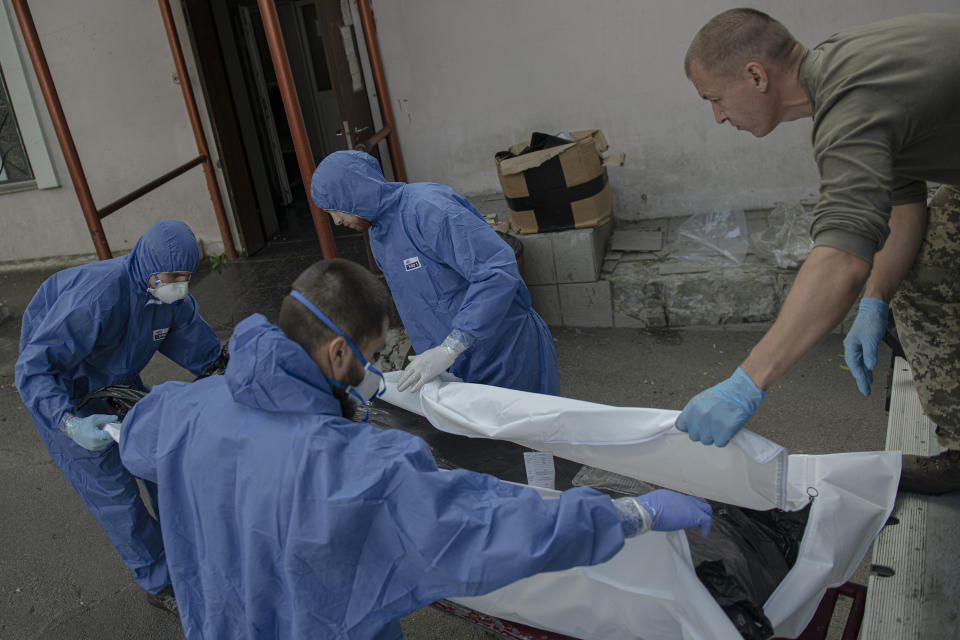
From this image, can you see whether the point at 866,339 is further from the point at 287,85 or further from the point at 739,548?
the point at 287,85

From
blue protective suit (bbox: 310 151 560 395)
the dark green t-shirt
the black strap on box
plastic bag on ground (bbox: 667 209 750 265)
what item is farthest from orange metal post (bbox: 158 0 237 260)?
the dark green t-shirt

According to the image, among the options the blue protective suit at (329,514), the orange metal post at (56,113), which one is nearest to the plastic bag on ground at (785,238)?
the blue protective suit at (329,514)

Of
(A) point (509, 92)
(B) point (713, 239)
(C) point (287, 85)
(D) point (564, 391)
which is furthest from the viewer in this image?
(A) point (509, 92)

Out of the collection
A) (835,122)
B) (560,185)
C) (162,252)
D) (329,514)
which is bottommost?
(560,185)

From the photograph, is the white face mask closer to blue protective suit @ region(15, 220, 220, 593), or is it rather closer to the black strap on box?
blue protective suit @ region(15, 220, 220, 593)

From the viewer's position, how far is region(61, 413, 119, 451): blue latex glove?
2.31 metres

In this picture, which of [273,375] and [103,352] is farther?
[103,352]

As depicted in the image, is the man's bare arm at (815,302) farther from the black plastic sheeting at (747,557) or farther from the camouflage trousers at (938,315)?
the camouflage trousers at (938,315)

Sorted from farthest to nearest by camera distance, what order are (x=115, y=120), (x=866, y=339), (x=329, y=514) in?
(x=115, y=120) < (x=866, y=339) < (x=329, y=514)

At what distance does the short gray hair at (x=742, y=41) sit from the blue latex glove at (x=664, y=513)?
3.28 ft

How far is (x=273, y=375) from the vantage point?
1.33 m

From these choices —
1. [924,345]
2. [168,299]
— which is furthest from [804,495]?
[168,299]

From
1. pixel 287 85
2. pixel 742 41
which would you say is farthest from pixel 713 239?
pixel 742 41

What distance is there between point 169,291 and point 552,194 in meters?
2.40
